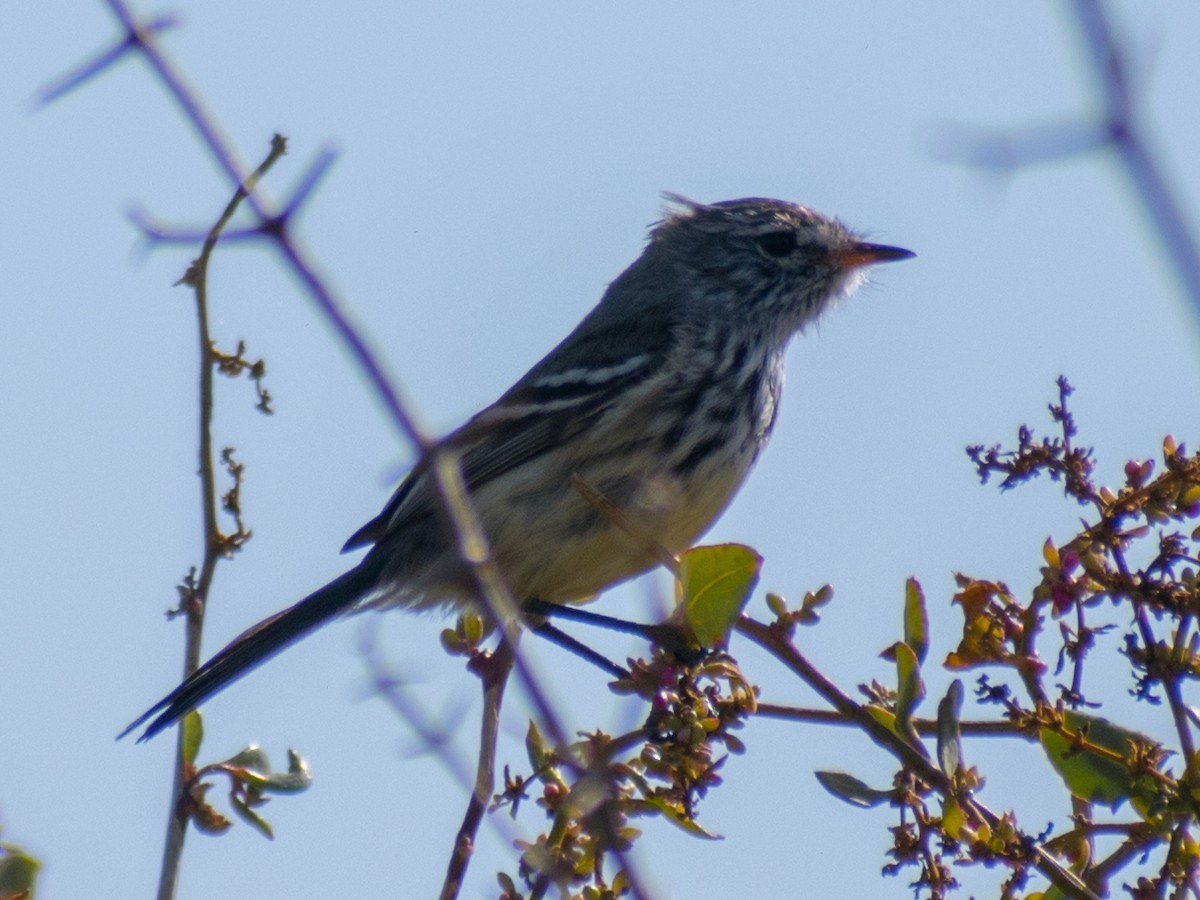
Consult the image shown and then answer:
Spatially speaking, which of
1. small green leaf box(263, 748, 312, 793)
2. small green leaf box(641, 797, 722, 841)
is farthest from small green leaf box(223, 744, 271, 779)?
small green leaf box(641, 797, 722, 841)

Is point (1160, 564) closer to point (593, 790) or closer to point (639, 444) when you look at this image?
point (593, 790)

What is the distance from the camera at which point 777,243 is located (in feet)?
26.9

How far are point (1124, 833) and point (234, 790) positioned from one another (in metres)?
1.87

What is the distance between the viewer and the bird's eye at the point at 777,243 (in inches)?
321

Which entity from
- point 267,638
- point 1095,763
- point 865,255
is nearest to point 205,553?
point 1095,763

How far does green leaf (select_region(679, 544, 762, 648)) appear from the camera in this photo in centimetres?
317

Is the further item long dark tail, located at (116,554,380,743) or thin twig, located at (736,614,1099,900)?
long dark tail, located at (116,554,380,743)

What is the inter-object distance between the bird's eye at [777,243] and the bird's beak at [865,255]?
0.23m

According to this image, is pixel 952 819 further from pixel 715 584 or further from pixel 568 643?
pixel 568 643

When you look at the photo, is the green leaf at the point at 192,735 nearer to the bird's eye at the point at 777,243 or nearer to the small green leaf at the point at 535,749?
the small green leaf at the point at 535,749

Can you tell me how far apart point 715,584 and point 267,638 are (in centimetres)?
368

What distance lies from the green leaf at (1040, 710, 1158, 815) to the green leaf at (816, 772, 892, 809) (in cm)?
35

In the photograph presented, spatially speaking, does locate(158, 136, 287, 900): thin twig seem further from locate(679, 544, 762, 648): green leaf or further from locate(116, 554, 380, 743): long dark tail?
locate(116, 554, 380, 743): long dark tail

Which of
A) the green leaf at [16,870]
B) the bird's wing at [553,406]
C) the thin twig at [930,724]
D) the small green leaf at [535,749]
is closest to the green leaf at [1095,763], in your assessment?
the thin twig at [930,724]
